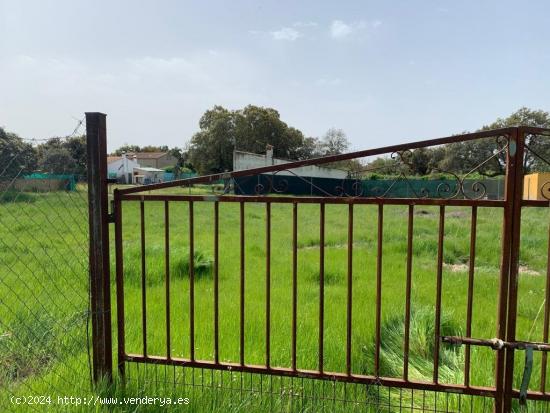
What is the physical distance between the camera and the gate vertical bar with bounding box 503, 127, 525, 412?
198cm

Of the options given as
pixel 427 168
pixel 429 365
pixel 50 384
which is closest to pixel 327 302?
pixel 429 365

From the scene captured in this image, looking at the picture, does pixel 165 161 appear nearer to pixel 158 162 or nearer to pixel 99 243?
pixel 158 162

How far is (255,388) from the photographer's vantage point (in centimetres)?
247

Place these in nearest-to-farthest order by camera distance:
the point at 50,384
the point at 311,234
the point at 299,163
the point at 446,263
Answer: the point at 299,163
the point at 50,384
the point at 446,263
the point at 311,234

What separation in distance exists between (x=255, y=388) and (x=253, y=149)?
3882 cm

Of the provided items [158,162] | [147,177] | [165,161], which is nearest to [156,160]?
[158,162]

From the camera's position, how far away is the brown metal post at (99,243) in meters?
2.37

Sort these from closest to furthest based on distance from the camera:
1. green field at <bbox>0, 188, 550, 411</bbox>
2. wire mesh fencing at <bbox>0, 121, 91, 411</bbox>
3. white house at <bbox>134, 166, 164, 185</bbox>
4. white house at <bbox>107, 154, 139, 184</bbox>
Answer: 1. wire mesh fencing at <bbox>0, 121, 91, 411</bbox>
2. green field at <bbox>0, 188, 550, 411</bbox>
3. white house at <bbox>107, 154, 139, 184</bbox>
4. white house at <bbox>134, 166, 164, 185</bbox>

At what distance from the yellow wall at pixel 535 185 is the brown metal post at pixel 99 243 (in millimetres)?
2253

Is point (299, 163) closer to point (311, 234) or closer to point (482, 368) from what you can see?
point (482, 368)

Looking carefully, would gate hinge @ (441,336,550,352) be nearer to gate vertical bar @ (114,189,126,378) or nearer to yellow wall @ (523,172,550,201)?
yellow wall @ (523,172,550,201)

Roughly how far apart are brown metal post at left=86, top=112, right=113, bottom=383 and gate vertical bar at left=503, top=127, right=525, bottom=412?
2125mm

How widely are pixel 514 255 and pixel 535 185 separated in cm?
41

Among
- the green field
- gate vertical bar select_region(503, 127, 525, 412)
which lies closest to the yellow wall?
gate vertical bar select_region(503, 127, 525, 412)
